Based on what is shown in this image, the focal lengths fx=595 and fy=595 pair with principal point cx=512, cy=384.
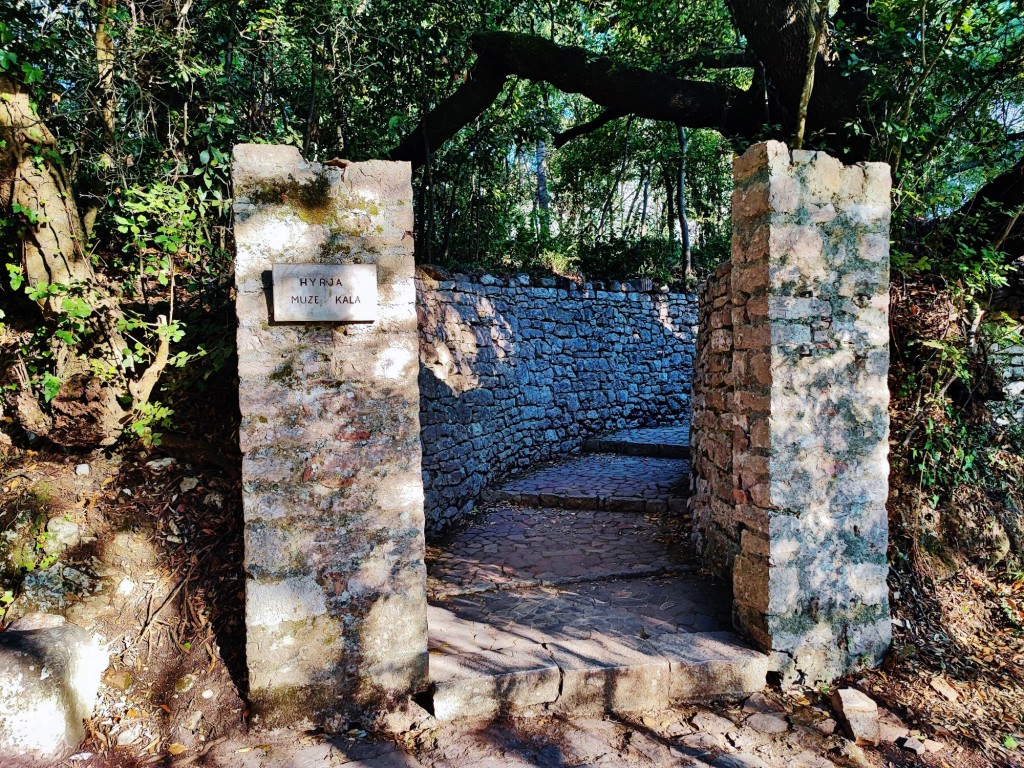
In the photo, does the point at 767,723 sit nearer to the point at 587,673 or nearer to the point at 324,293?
the point at 587,673

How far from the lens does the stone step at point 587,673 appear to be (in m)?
2.85

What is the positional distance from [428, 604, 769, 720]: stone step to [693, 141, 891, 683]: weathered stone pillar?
0.89ft

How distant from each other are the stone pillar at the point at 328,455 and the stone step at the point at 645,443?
5.17 m

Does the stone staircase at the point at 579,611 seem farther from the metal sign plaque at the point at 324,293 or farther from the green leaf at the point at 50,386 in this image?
the green leaf at the point at 50,386

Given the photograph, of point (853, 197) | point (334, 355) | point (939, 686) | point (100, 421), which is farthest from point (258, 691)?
point (853, 197)

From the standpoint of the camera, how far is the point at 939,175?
4.27 m

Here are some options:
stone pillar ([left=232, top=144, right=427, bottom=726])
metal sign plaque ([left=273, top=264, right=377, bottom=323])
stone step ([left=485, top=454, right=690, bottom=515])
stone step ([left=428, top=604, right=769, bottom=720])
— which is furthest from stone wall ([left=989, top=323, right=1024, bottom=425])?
metal sign plaque ([left=273, top=264, right=377, bottom=323])

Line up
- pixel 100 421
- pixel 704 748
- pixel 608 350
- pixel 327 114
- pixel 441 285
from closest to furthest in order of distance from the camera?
pixel 704 748 → pixel 100 421 → pixel 327 114 → pixel 441 285 → pixel 608 350

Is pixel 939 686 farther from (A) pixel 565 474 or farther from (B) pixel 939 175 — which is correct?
(A) pixel 565 474

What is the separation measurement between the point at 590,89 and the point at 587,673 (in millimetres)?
5396

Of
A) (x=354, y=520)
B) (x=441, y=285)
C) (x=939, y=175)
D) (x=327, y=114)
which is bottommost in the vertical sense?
(x=354, y=520)

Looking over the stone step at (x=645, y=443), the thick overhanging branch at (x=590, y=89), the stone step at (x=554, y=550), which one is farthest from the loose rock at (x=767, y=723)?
the thick overhanging branch at (x=590, y=89)

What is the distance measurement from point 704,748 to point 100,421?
3757mm

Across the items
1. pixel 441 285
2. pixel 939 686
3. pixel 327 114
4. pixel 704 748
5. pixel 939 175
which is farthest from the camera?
pixel 441 285
